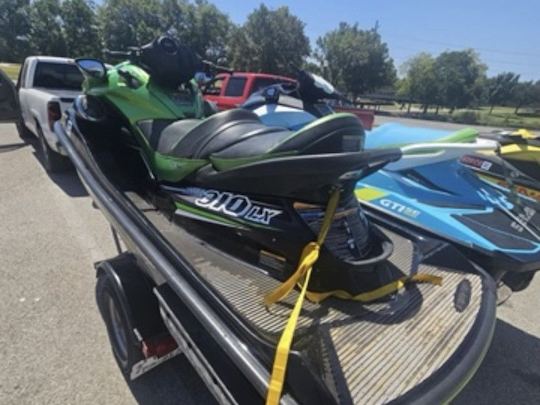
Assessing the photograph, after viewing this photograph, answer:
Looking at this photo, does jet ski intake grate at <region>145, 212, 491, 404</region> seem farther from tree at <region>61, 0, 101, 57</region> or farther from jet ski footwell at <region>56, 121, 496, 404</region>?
tree at <region>61, 0, 101, 57</region>

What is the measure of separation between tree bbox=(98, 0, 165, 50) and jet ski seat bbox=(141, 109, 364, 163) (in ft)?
131

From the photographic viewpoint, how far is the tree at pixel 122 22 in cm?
3734

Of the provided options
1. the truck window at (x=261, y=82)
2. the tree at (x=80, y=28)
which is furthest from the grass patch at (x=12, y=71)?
the truck window at (x=261, y=82)

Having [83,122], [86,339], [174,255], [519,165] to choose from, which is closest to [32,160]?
[83,122]

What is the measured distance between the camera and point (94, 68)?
279 centimetres

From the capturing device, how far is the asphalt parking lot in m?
1.96

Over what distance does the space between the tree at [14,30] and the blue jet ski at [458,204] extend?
50.2 meters

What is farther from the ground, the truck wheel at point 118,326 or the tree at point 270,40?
the tree at point 270,40

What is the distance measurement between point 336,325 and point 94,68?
8.39 ft

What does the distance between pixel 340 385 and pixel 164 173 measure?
1586 mm

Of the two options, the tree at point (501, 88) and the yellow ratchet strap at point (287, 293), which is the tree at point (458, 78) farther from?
the yellow ratchet strap at point (287, 293)

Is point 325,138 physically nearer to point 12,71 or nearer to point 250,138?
point 250,138

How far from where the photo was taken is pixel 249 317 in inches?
52.4

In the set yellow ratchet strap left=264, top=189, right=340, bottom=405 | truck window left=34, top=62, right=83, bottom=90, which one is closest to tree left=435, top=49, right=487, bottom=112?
truck window left=34, top=62, right=83, bottom=90
